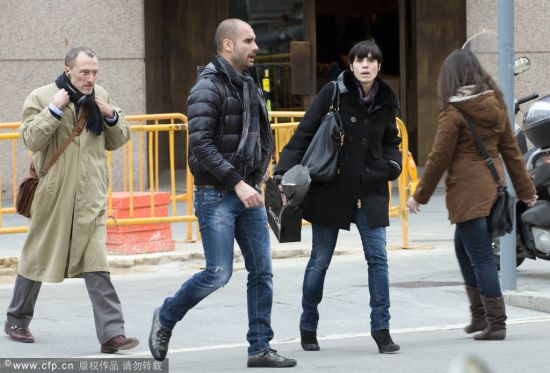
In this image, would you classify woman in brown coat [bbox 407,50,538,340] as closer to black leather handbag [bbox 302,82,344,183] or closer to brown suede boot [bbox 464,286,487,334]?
brown suede boot [bbox 464,286,487,334]

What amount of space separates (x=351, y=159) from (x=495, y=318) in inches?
50.3

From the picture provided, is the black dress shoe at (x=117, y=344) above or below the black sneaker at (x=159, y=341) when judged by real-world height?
below

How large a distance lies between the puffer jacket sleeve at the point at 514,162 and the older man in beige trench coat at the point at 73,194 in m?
2.25

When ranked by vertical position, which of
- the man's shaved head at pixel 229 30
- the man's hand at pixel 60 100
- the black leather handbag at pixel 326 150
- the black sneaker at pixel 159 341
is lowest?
the black sneaker at pixel 159 341

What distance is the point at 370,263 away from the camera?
766cm

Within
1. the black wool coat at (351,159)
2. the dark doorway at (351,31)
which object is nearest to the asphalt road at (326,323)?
the black wool coat at (351,159)

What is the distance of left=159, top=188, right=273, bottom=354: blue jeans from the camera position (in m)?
7.14

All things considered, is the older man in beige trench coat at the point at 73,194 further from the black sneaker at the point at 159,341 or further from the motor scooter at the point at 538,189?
the motor scooter at the point at 538,189

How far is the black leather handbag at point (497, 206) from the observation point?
7.86 metres

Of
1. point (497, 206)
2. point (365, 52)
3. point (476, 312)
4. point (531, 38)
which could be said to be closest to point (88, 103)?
point (365, 52)

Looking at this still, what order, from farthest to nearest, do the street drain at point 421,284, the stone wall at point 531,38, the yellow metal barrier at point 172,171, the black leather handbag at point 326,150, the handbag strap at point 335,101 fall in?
the stone wall at point 531,38, the yellow metal barrier at point 172,171, the street drain at point 421,284, the handbag strap at point 335,101, the black leather handbag at point 326,150

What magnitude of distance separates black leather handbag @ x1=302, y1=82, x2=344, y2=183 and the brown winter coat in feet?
1.97

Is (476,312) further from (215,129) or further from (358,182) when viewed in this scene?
(215,129)

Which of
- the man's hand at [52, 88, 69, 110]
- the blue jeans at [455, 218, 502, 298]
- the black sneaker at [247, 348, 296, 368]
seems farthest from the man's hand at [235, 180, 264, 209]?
the blue jeans at [455, 218, 502, 298]
